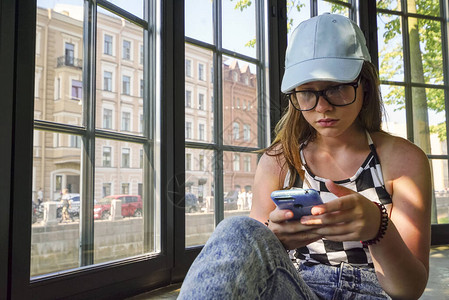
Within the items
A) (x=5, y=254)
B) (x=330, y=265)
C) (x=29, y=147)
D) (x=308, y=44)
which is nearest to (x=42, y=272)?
(x=5, y=254)

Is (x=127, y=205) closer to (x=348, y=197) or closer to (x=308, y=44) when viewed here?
(x=308, y=44)

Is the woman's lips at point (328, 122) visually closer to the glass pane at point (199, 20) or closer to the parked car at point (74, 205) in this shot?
the parked car at point (74, 205)

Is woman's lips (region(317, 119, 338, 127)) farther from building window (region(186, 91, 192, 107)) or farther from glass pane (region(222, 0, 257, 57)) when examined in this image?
glass pane (region(222, 0, 257, 57))

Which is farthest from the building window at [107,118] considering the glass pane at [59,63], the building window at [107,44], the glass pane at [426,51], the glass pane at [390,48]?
the glass pane at [426,51]

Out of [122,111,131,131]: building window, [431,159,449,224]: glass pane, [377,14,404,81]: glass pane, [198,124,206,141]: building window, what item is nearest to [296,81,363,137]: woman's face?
[122,111,131,131]: building window

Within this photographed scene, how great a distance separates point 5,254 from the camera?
4.64ft

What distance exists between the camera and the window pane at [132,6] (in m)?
2.03

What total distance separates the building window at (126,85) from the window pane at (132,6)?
330 mm

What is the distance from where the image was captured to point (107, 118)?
1939 millimetres

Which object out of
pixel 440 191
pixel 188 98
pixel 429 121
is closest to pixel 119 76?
pixel 188 98

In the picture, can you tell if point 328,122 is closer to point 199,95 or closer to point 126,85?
point 126,85

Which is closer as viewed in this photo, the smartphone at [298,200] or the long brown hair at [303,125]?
the smartphone at [298,200]

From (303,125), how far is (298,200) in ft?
1.63

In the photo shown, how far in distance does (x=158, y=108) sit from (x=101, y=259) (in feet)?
2.55
